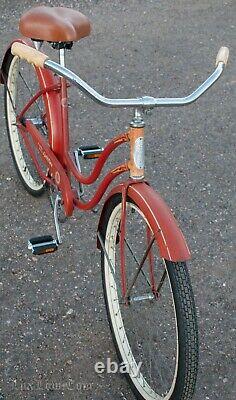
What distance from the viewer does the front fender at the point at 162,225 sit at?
1.95 m

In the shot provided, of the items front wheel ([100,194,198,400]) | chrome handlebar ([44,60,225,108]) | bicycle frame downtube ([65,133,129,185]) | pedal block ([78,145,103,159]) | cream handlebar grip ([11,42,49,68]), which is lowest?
front wheel ([100,194,198,400])

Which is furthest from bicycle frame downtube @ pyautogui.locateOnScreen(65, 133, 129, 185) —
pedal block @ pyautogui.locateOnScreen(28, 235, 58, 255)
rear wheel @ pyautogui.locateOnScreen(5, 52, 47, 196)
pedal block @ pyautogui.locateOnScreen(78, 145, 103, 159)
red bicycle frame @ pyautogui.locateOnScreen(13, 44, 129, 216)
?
rear wheel @ pyautogui.locateOnScreen(5, 52, 47, 196)

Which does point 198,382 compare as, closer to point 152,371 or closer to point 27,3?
point 152,371

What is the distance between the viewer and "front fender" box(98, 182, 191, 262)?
1949 mm

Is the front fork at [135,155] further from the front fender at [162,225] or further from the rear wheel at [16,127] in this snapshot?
the rear wheel at [16,127]

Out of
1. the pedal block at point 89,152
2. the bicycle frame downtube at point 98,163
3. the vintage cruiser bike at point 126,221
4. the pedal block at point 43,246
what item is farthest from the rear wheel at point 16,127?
the pedal block at point 43,246

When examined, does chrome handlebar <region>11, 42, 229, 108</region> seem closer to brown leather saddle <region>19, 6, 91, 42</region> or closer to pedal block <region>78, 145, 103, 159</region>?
brown leather saddle <region>19, 6, 91, 42</region>

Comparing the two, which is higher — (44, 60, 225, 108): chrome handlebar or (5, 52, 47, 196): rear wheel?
(44, 60, 225, 108): chrome handlebar

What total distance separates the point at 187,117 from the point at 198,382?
2.30 metres

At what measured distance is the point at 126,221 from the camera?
2795mm

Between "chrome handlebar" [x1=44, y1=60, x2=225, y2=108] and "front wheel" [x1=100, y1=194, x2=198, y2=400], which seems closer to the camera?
"chrome handlebar" [x1=44, y1=60, x2=225, y2=108]

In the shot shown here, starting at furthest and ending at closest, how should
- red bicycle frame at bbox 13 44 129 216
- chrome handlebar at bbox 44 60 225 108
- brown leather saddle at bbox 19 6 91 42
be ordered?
red bicycle frame at bbox 13 44 129 216 < brown leather saddle at bbox 19 6 91 42 < chrome handlebar at bbox 44 60 225 108

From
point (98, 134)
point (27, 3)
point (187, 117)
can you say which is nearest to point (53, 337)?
point (98, 134)

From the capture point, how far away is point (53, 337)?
107 inches
